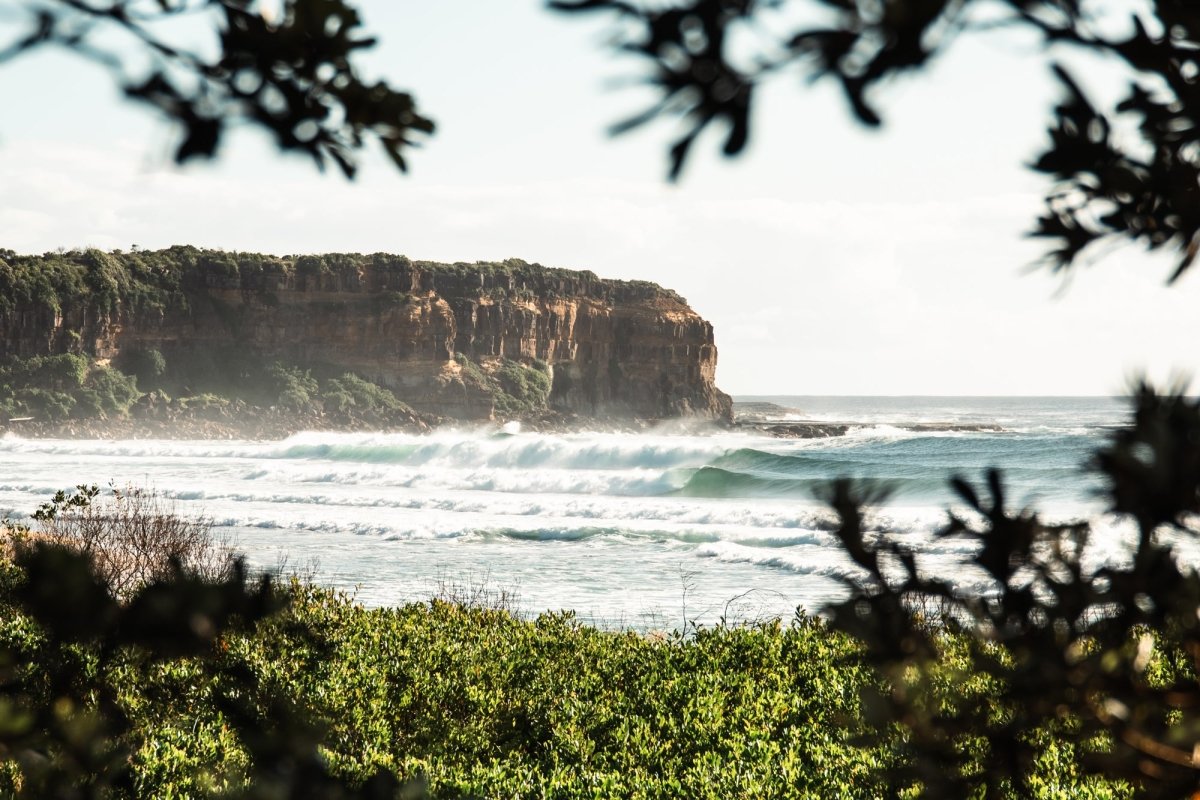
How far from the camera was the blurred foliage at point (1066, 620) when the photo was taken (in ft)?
4.16

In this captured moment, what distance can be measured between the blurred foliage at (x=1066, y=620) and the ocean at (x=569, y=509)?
0.07m

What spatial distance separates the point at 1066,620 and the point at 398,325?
75.6 meters

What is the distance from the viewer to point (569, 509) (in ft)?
89.4

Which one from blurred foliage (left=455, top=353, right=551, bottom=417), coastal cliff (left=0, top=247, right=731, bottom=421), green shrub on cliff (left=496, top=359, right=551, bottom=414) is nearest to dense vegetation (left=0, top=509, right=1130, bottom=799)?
coastal cliff (left=0, top=247, right=731, bottom=421)

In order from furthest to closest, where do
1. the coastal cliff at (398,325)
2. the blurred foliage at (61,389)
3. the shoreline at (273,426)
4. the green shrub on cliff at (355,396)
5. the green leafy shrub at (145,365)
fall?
1. the green shrub on cliff at (355,396)
2. the green leafy shrub at (145,365)
3. the coastal cliff at (398,325)
4. the blurred foliage at (61,389)
5. the shoreline at (273,426)

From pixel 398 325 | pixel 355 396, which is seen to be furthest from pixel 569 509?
pixel 398 325

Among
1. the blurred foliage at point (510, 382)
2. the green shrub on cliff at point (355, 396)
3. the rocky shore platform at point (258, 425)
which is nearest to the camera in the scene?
the rocky shore platform at point (258, 425)

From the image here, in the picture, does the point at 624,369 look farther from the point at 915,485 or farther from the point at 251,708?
the point at 251,708

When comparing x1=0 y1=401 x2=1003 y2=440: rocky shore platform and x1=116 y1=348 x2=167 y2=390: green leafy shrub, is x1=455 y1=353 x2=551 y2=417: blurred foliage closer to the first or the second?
x1=0 y1=401 x2=1003 y2=440: rocky shore platform

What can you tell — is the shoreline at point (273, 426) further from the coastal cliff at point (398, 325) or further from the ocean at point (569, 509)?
the ocean at point (569, 509)

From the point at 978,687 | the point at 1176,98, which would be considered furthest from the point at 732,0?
the point at 978,687

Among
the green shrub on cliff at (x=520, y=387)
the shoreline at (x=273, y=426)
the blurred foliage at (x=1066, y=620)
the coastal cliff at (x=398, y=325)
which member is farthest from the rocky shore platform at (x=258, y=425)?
the blurred foliage at (x=1066, y=620)

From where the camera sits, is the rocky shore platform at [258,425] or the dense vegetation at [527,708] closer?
the dense vegetation at [527,708]

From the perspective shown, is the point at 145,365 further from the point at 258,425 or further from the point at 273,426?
the point at 273,426
